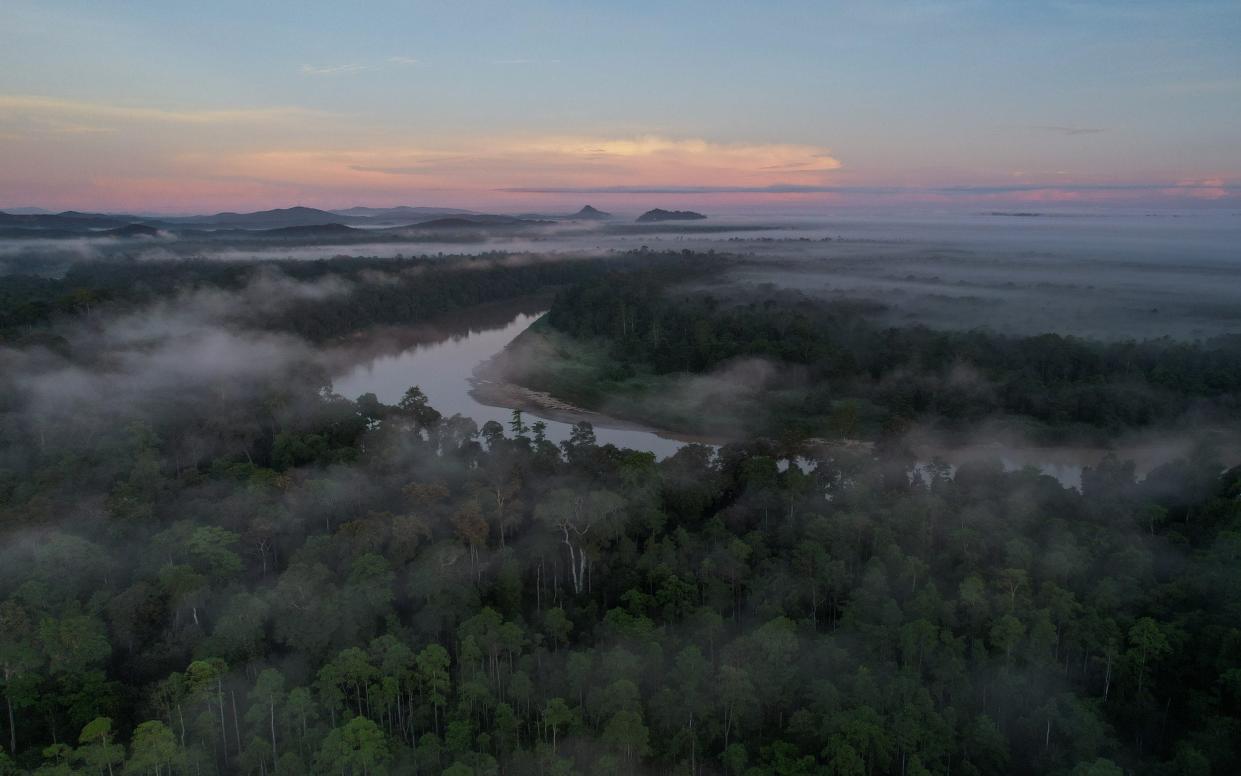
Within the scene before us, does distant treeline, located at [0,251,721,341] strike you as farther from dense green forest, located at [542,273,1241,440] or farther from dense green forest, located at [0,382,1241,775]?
dense green forest, located at [0,382,1241,775]

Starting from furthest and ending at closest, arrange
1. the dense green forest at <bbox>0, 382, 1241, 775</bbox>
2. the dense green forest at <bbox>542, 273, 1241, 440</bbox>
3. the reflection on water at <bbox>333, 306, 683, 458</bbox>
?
1. the reflection on water at <bbox>333, 306, 683, 458</bbox>
2. the dense green forest at <bbox>542, 273, 1241, 440</bbox>
3. the dense green forest at <bbox>0, 382, 1241, 775</bbox>

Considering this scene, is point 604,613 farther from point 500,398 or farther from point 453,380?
point 453,380

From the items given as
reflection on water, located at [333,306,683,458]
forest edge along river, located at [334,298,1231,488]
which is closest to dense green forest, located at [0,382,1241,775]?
forest edge along river, located at [334,298,1231,488]

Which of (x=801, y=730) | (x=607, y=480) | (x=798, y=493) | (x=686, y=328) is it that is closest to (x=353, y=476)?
(x=607, y=480)

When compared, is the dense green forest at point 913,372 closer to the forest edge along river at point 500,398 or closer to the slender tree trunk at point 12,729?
the forest edge along river at point 500,398

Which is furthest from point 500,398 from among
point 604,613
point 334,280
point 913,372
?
point 334,280

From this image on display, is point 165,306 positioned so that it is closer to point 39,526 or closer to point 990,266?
point 39,526
